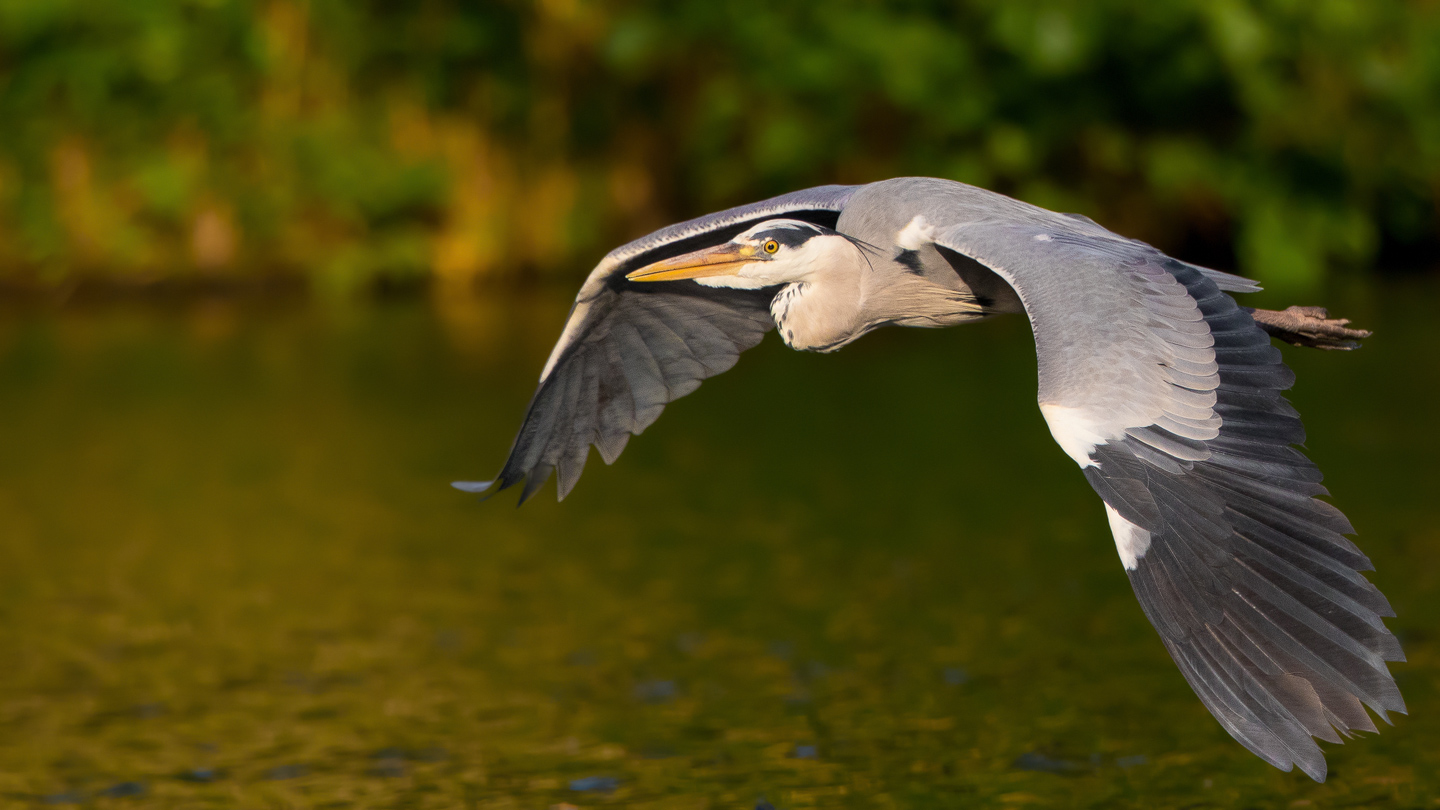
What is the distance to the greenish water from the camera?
8.33 metres

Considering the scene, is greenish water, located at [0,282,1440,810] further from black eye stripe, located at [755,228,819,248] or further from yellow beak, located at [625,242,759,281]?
black eye stripe, located at [755,228,819,248]

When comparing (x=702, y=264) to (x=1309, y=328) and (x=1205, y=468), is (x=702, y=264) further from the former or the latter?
(x=1205, y=468)

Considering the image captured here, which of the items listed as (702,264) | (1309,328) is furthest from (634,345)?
(1309,328)

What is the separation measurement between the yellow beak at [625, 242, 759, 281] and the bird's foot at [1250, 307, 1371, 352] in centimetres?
213

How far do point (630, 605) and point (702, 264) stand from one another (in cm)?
435

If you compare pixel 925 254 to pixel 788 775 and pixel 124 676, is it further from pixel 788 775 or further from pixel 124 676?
pixel 124 676

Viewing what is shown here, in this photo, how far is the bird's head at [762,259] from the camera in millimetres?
7465

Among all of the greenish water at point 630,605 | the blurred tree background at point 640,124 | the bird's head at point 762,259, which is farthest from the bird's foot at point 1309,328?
the blurred tree background at point 640,124

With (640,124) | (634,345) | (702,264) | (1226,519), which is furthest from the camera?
(640,124)

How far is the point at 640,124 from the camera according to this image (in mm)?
31375

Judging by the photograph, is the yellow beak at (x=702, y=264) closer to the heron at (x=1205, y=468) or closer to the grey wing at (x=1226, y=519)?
the heron at (x=1205, y=468)

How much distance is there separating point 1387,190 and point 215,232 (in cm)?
1901

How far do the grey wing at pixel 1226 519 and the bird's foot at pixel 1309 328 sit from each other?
1.27 meters

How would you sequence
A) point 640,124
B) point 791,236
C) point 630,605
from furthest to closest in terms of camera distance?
point 640,124 < point 630,605 < point 791,236
